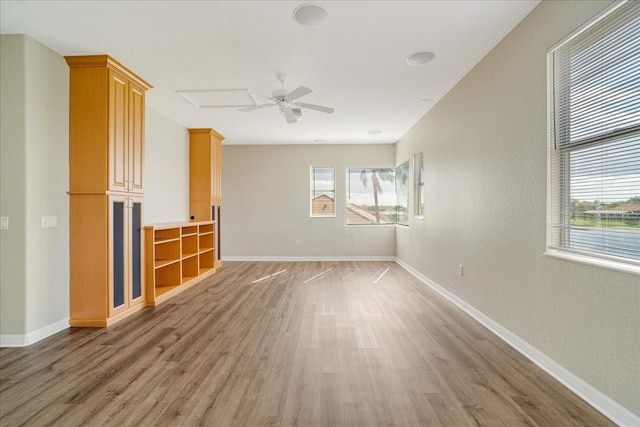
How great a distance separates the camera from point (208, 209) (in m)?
5.61

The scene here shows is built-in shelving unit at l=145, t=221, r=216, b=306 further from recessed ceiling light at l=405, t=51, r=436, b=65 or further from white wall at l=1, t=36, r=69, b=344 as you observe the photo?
recessed ceiling light at l=405, t=51, r=436, b=65

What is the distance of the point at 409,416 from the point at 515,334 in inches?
55.5

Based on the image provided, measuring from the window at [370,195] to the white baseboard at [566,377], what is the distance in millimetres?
3970

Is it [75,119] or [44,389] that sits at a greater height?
[75,119]

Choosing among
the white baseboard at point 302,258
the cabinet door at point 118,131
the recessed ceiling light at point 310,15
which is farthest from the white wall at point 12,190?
the white baseboard at point 302,258

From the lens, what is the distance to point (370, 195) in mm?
7125

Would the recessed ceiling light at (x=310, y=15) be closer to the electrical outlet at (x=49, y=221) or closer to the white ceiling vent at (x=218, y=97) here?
the white ceiling vent at (x=218, y=97)

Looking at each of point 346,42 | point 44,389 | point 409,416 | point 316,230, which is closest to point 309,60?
point 346,42

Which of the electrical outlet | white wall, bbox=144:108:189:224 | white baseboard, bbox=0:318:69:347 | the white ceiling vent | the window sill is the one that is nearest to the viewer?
the window sill

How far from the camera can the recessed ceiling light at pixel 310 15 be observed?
2262 mm

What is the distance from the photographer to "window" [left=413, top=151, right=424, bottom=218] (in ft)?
17.0

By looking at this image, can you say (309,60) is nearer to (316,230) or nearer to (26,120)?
(26,120)

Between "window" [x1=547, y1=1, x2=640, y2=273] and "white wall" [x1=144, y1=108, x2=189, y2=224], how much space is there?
15.5 feet

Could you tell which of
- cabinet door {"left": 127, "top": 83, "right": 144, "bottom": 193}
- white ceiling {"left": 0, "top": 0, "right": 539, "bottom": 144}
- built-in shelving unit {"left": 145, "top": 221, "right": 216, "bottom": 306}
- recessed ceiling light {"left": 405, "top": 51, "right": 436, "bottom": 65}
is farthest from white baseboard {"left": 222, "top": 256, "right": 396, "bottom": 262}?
recessed ceiling light {"left": 405, "top": 51, "right": 436, "bottom": 65}
